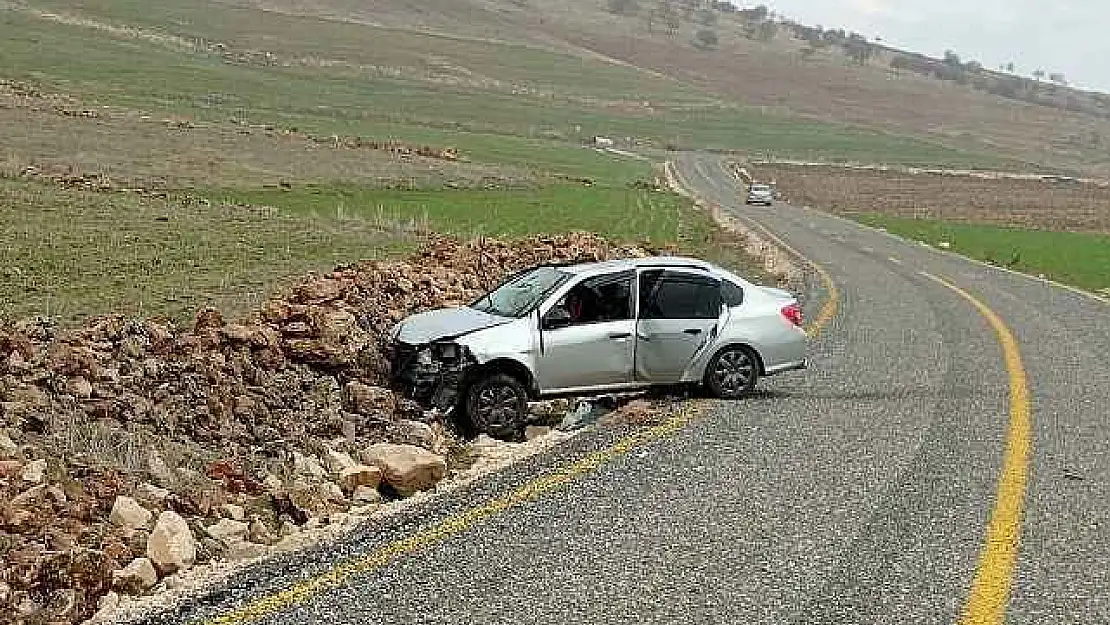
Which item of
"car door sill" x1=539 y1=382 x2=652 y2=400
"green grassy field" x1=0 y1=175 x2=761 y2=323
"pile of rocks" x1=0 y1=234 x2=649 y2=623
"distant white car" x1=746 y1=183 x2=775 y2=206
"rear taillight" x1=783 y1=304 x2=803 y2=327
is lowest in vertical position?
"distant white car" x1=746 y1=183 x2=775 y2=206

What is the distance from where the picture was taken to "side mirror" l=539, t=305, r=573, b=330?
1213 centimetres

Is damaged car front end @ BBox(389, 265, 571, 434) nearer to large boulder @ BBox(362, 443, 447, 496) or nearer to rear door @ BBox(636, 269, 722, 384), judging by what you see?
rear door @ BBox(636, 269, 722, 384)

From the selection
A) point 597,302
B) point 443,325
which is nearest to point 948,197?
point 597,302

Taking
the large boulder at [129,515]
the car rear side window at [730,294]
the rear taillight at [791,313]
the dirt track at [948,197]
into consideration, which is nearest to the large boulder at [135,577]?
the large boulder at [129,515]

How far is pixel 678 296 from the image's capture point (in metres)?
13.1

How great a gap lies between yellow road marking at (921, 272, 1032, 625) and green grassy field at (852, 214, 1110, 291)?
22.5 meters

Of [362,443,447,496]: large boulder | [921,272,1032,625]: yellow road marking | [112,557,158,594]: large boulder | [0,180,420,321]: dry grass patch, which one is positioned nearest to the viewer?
[921,272,1032,625]: yellow road marking

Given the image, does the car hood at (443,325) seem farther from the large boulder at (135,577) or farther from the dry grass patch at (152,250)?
the dry grass patch at (152,250)

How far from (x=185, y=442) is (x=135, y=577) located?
9.92 feet

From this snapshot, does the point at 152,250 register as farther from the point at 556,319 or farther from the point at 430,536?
the point at 430,536

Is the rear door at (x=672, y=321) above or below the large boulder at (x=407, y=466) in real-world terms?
above

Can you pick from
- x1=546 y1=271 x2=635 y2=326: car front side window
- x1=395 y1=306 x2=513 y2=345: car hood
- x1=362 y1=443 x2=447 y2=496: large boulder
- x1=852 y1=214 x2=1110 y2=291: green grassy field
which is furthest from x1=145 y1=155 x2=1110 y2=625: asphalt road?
x1=852 y1=214 x2=1110 y2=291: green grassy field

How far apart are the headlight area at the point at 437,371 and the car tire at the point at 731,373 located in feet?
9.80

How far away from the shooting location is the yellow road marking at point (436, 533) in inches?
263
